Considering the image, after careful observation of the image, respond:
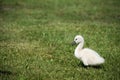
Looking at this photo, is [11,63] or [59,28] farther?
[59,28]

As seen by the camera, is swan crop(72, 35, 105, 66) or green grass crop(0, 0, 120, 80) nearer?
swan crop(72, 35, 105, 66)

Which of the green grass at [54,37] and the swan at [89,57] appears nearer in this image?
the swan at [89,57]

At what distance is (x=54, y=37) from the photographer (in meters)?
17.2

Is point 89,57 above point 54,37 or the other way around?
above

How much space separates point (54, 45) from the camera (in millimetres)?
15625

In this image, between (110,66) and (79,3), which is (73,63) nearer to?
(110,66)

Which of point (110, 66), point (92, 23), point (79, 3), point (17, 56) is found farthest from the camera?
point (79, 3)

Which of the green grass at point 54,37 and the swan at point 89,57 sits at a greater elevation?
the swan at point 89,57

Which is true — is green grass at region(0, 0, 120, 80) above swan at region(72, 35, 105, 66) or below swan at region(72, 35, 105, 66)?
below

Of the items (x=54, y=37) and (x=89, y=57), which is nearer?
(x=89, y=57)

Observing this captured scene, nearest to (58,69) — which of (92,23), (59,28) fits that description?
(59,28)

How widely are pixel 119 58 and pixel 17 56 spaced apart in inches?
128

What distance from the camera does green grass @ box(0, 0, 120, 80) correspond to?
38.2 feet

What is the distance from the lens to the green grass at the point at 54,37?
11.7 m
